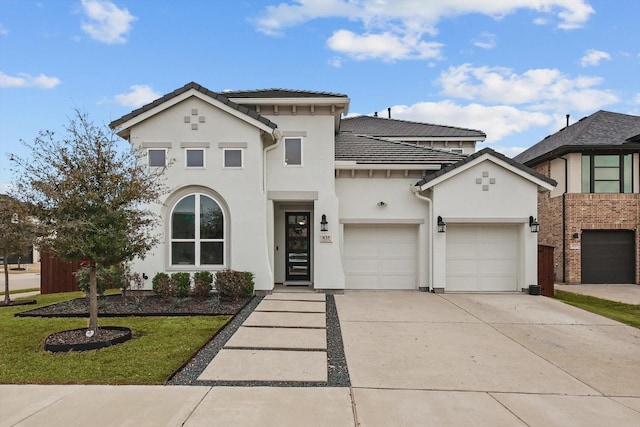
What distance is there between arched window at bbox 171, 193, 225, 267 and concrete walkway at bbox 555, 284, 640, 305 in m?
12.3

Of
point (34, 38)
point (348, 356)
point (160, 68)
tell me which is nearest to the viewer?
point (348, 356)

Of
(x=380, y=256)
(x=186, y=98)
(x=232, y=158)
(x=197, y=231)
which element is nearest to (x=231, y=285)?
(x=197, y=231)

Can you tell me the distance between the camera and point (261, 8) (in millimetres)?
12727

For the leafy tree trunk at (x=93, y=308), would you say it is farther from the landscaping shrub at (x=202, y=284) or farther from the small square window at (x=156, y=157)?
the small square window at (x=156, y=157)

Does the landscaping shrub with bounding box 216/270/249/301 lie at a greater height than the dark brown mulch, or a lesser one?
greater

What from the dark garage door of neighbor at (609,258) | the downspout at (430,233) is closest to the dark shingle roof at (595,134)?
the dark garage door of neighbor at (609,258)

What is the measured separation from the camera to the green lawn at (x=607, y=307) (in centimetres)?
876

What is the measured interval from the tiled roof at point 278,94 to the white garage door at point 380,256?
13.5ft

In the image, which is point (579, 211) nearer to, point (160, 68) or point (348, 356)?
point (348, 356)

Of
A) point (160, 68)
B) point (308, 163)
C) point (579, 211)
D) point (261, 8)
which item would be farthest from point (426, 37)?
point (160, 68)

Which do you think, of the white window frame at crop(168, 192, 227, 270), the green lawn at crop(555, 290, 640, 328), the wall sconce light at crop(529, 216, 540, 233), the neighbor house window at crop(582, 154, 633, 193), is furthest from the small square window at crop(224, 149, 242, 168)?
the neighbor house window at crop(582, 154, 633, 193)

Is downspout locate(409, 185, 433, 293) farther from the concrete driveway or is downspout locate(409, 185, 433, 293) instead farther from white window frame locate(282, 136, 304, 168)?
white window frame locate(282, 136, 304, 168)

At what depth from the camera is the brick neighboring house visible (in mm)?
15344

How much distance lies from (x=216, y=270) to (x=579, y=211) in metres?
14.5
